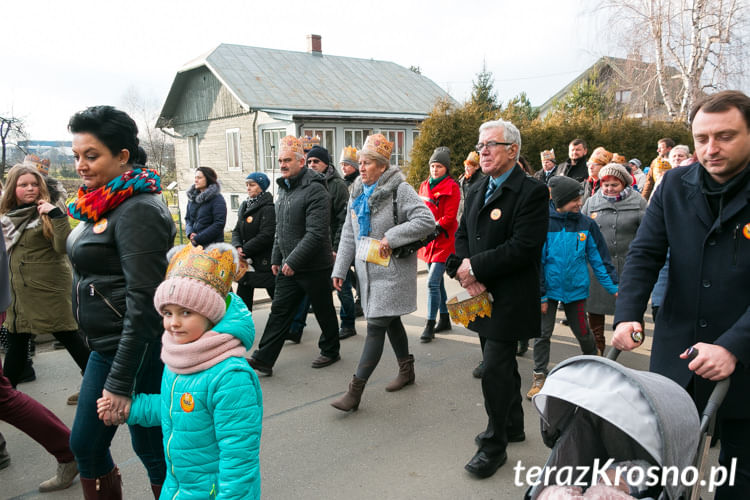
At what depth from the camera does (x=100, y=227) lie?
2.46 meters

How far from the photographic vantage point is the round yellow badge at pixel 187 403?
210cm

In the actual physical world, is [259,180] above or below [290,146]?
below

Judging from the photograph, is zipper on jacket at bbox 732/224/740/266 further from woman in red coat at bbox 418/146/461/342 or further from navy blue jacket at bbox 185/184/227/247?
navy blue jacket at bbox 185/184/227/247

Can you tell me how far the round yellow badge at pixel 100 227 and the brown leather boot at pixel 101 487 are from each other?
1.24 meters

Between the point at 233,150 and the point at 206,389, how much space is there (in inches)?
960

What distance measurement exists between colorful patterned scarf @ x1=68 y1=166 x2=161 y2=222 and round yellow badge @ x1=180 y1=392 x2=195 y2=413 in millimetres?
984

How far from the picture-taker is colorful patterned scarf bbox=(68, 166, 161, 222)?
245 centimetres

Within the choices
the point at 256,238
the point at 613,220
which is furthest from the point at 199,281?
the point at 613,220

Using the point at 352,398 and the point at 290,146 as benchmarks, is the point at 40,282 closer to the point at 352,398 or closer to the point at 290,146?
the point at 290,146

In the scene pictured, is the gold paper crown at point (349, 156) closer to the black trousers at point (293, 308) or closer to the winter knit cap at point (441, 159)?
the winter knit cap at point (441, 159)

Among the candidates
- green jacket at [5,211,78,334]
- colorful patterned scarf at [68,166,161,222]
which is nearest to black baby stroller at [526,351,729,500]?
colorful patterned scarf at [68,166,161,222]

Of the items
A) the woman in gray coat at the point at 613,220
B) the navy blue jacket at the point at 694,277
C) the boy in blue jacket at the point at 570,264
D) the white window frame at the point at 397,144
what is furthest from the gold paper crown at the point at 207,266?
the white window frame at the point at 397,144

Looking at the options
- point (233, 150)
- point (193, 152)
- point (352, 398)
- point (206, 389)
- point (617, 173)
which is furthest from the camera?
point (193, 152)

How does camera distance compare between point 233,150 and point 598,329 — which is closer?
point 598,329
